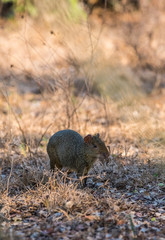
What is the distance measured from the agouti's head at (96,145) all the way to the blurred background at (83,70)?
1355mm

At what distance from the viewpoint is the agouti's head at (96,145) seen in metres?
4.39

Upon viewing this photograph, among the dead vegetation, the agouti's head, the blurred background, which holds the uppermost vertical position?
the blurred background

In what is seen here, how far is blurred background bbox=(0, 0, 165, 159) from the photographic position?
625 centimetres

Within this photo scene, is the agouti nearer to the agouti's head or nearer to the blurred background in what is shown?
the agouti's head

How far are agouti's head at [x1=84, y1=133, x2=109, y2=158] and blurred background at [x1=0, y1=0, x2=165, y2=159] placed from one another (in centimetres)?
135

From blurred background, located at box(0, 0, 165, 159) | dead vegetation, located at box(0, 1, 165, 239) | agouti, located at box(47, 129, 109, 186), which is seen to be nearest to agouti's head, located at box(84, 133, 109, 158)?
agouti, located at box(47, 129, 109, 186)

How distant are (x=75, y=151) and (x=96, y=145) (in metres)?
0.38

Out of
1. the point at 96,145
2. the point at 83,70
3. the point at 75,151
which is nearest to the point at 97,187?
the point at 75,151

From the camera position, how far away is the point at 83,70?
624 cm

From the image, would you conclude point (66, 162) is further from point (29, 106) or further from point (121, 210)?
point (29, 106)

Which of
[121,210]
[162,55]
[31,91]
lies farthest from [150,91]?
[121,210]

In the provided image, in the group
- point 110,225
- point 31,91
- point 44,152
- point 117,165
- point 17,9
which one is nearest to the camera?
point 110,225

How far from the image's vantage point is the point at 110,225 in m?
3.60

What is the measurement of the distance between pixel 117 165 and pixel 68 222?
1676 millimetres
